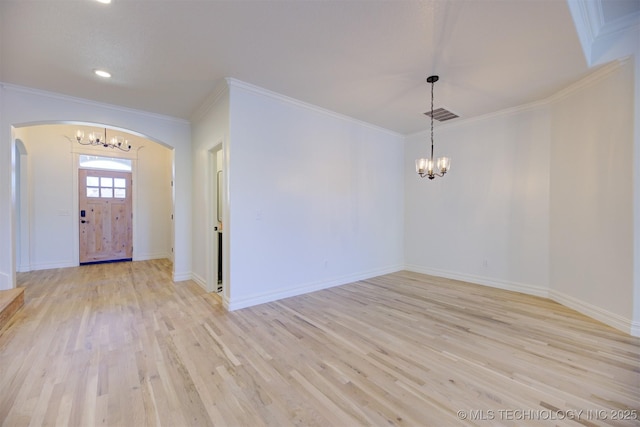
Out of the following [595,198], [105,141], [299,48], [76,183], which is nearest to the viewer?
[299,48]

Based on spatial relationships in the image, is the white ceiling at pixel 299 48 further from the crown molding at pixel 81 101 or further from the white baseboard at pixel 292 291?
the white baseboard at pixel 292 291

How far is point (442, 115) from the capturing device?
4473mm

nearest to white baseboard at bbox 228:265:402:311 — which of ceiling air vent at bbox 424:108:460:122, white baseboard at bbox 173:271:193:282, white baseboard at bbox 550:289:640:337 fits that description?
white baseboard at bbox 173:271:193:282

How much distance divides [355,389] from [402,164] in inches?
188

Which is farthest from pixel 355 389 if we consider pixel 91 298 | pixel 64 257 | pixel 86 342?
pixel 64 257

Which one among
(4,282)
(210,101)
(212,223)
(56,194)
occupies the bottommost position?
(4,282)

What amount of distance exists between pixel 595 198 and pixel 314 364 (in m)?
3.83

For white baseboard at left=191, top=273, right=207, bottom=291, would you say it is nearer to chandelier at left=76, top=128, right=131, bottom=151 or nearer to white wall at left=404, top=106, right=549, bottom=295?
chandelier at left=76, top=128, right=131, bottom=151

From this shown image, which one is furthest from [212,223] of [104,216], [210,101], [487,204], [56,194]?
[487,204]

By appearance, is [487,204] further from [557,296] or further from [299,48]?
[299,48]

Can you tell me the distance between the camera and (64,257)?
565 cm

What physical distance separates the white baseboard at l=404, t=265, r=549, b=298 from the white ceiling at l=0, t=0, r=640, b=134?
2855 millimetres

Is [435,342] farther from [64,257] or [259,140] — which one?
[64,257]

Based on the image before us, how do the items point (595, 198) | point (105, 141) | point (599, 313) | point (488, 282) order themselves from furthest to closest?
Answer: point (105, 141) < point (488, 282) < point (595, 198) < point (599, 313)
